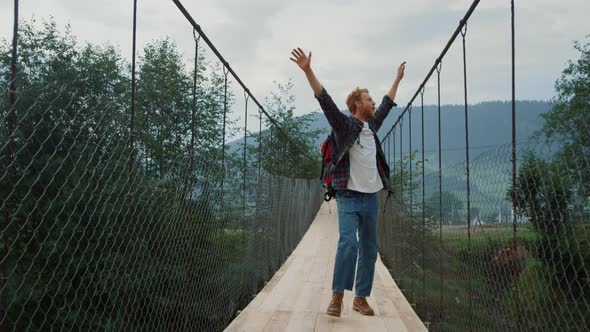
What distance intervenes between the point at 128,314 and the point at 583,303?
145cm

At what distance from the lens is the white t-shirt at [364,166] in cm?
264

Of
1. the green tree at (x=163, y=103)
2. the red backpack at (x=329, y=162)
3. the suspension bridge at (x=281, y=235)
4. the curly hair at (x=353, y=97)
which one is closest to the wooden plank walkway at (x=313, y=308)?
the suspension bridge at (x=281, y=235)

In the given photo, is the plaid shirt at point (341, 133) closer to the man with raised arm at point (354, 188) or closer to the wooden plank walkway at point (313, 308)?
the man with raised arm at point (354, 188)

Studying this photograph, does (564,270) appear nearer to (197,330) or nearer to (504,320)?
(504,320)

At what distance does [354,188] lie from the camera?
2625 millimetres

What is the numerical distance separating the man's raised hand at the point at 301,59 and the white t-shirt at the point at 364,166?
1.61 ft

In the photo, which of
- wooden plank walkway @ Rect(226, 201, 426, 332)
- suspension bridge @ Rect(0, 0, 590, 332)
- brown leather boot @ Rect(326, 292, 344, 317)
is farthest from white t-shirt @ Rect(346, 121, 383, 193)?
wooden plank walkway @ Rect(226, 201, 426, 332)

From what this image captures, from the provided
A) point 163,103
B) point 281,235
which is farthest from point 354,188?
point 163,103

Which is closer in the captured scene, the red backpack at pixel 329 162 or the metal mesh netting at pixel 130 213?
the metal mesh netting at pixel 130 213

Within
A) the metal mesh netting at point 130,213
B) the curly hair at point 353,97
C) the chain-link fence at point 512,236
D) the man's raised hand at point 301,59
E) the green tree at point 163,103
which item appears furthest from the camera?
the green tree at point 163,103

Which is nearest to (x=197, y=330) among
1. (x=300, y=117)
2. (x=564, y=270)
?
(x=564, y=270)

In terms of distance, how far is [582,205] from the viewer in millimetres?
1516

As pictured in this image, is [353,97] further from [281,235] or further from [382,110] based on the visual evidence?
[281,235]

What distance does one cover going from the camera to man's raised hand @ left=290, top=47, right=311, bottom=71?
2.48 meters
